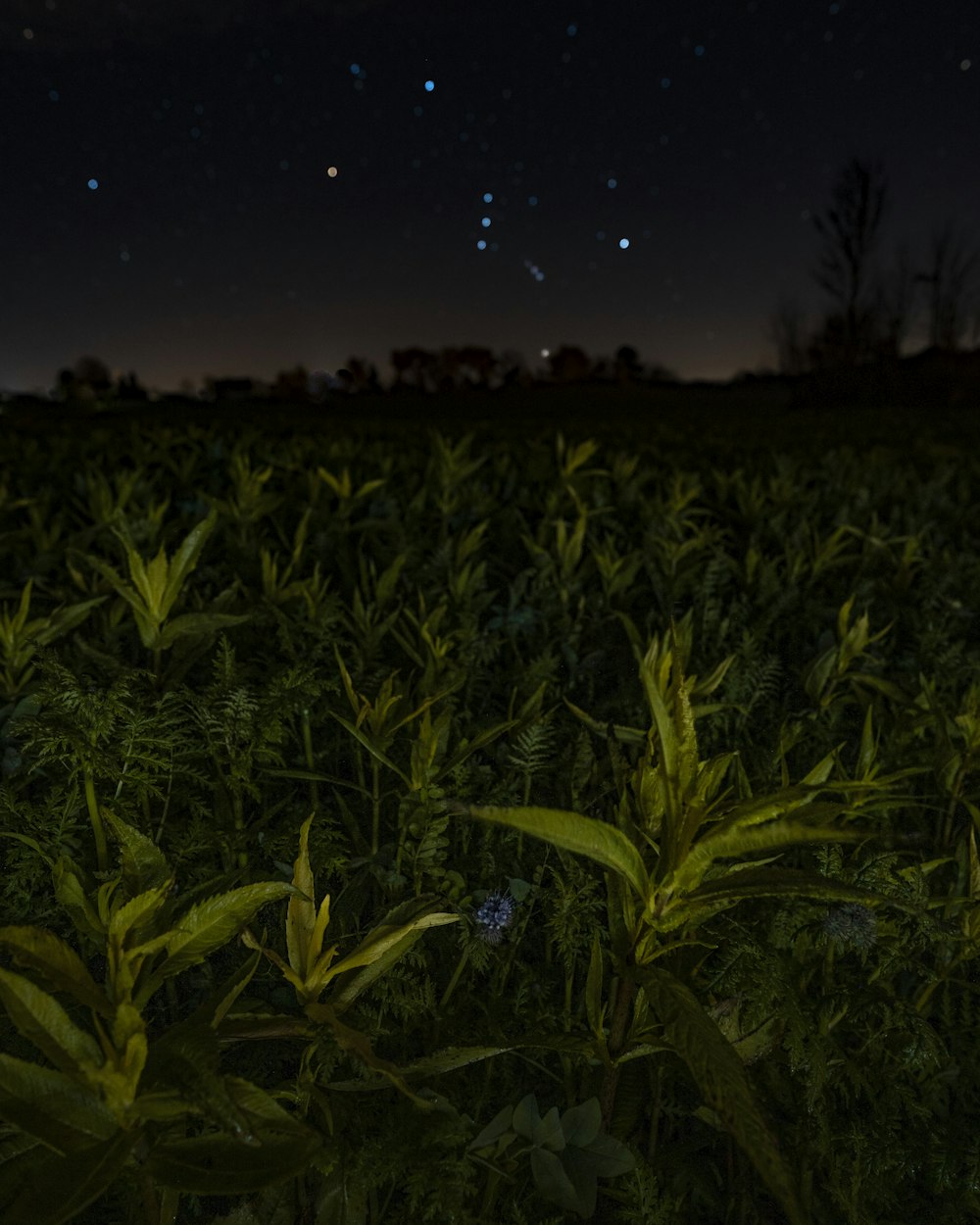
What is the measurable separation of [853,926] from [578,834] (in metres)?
0.66

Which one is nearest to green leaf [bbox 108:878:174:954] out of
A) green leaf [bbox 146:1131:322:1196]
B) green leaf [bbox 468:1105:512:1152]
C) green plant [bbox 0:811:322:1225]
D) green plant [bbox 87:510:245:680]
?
green plant [bbox 0:811:322:1225]

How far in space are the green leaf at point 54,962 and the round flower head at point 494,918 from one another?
0.67 m

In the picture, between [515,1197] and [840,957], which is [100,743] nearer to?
[515,1197]

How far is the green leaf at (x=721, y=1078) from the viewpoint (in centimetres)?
85

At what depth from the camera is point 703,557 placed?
3.65m

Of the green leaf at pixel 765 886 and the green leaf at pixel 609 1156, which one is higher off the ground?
the green leaf at pixel 765 886

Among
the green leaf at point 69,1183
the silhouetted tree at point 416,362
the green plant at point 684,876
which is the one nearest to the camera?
the green leaf at point 69,1183

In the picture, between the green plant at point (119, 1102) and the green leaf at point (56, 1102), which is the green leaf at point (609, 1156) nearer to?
the green plant at point (119, 1102)

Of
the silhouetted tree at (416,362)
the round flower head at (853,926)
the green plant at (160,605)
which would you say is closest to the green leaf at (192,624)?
the green plant at (160,605)

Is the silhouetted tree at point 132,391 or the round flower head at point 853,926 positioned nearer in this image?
the round flower head at point 853,926

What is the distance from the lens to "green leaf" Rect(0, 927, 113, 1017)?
2.88 ft

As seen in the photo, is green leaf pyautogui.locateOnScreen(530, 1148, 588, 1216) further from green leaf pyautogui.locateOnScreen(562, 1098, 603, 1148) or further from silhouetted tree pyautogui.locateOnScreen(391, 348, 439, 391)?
silhouetted tree pyautogui.locateOnScreen(391, 348, 439, 391)

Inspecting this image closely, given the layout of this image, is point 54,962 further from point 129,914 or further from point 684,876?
point 684,876

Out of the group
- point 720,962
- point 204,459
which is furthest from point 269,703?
point 204,459
